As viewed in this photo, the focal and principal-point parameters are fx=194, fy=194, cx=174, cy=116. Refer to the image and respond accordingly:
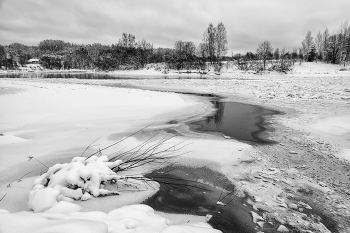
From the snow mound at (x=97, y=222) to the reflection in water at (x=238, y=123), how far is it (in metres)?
3.36

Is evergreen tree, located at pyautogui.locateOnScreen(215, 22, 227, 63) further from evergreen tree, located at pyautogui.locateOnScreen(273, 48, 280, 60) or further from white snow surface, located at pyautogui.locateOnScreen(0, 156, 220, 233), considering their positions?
white snow surface, located at pyautogui.locateOnScreen(0, 156, 220, 233)

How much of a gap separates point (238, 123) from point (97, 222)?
533 cm

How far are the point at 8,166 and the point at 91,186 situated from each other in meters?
1.63

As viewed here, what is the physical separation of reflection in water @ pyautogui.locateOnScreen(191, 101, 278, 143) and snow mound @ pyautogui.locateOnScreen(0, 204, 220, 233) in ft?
11.0

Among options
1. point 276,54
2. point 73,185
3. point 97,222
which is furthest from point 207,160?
point 276,54

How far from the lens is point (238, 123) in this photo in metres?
6.15

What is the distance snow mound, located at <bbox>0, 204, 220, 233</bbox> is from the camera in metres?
1.38

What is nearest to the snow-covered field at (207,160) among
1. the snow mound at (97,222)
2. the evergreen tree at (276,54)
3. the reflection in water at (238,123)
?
the snow mound at (97,222)

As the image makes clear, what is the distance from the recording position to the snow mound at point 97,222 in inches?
54.4

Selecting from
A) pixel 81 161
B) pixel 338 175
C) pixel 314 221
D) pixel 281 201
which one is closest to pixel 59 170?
pixel 81 161

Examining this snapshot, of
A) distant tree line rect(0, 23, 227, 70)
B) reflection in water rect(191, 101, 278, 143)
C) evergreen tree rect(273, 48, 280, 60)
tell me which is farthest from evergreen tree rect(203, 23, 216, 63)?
reflection in water rect(191, 101, 278, 143)

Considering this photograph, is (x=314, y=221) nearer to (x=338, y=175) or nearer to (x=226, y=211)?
(x=226, y=211)

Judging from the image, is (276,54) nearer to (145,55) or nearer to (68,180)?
(145,55)

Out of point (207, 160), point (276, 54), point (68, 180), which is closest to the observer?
point (68, 180)
